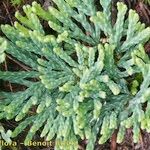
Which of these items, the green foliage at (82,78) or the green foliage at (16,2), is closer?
the green foliage at (82,78)

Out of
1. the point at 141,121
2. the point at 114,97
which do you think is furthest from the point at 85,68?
the point at 141,121

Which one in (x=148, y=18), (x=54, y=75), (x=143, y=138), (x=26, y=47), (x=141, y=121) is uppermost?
(x=148, y=18)

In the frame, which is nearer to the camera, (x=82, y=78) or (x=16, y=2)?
(x=82, y=78)

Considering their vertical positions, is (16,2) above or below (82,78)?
above

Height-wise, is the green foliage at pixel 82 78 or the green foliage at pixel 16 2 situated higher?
the green foliage at pixel 16 2

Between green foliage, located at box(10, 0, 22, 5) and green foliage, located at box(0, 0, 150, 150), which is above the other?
green foliage, located at box(10, 0, 22, 5)

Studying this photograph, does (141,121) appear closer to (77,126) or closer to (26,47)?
(77,126)

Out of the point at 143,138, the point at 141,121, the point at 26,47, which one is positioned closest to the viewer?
the point at 141,121

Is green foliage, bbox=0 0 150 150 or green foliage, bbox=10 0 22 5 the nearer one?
green foliage, bbox=0 0 150 150
